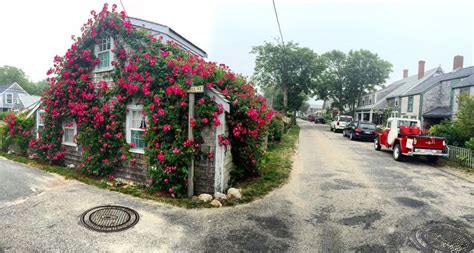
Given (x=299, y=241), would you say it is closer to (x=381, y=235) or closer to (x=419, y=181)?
(x=381, y=235)

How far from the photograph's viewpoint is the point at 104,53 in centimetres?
801

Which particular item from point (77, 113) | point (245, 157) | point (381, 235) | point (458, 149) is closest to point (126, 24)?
point (77, 113)

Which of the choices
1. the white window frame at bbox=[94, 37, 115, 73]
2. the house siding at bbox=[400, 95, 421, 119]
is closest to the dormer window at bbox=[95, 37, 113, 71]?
the white window frame at bbox=[94, 37, 115, 73]

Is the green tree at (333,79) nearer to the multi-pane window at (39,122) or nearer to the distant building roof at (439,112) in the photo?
the distant building roof at (439,112)

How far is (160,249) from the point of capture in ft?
12.9

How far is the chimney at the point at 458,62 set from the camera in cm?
2855

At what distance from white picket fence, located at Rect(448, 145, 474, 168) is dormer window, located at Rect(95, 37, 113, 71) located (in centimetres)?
1331

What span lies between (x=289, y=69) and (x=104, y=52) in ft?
96.9

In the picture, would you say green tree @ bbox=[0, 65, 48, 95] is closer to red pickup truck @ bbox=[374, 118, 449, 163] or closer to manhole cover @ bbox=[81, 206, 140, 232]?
manhole cover @ bbox=[81, 206, 140, 232]

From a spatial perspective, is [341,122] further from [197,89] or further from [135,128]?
[197,89]

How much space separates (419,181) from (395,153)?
3.72 metres

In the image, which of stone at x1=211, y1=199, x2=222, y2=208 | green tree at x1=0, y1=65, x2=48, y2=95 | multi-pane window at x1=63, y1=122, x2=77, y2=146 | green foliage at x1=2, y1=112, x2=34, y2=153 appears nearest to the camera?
stone at x1=211, y1=199, x2=222, y2=208

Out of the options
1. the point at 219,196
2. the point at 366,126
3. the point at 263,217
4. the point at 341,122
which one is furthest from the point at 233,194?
the point at 341,122

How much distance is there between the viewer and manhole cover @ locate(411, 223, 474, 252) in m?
4.04
